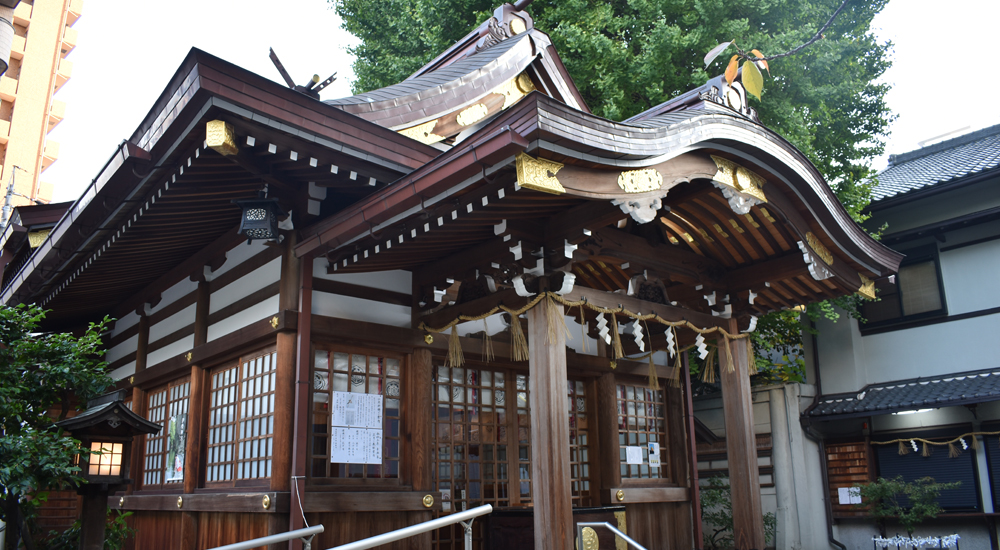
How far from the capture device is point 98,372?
6.62 metres

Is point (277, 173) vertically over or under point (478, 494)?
over

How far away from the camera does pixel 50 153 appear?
35438mm

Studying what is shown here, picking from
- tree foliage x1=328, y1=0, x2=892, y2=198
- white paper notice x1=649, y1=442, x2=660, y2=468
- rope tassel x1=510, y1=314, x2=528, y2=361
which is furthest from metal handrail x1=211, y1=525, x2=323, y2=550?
tree foliage x1=328, y1=0, x2=892, y2=198

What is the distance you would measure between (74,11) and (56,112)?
18.5ft

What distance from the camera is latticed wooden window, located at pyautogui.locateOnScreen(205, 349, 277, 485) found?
21.1ft

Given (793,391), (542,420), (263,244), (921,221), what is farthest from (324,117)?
(921,221)

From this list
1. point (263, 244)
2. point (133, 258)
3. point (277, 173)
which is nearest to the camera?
point (277, 173)

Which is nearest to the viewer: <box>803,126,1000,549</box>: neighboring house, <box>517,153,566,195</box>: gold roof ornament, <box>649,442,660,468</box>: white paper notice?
<box>517,153,566,195</box>: gold roof ornament

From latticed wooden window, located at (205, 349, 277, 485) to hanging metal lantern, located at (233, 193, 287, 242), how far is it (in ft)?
3.85

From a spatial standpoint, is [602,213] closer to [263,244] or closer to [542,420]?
[542,420]

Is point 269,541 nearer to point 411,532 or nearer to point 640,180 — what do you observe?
point 411,532

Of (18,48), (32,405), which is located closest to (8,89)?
(18,48)

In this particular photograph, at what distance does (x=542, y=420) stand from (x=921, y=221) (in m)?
9.62

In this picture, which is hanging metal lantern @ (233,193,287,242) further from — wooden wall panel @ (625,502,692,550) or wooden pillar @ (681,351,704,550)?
wooden pillar @ (681,351,704,550)
